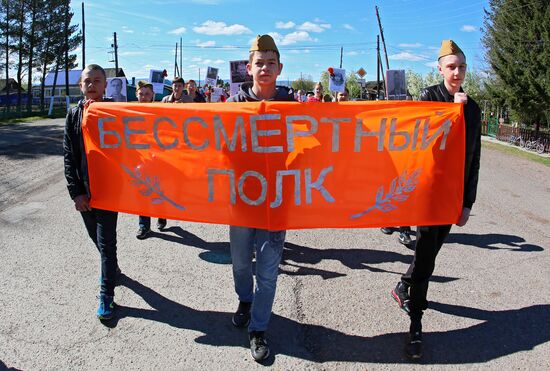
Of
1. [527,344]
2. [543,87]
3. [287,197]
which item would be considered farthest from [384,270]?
[543,87]

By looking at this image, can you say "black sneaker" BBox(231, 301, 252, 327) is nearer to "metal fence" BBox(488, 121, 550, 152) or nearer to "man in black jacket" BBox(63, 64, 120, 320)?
"man in black jacket" BBox(63, 64, 120, 320)

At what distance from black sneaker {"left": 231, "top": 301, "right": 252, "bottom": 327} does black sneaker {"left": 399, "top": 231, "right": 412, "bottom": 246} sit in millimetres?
2666

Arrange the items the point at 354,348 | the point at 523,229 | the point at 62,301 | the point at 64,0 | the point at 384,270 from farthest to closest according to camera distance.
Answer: the point at 64,0
the point at 523,229
the point at 384,270
the point at 62,301
the point at 354,348

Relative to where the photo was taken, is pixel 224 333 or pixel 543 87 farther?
pixel 543 87

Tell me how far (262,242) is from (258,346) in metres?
0.72

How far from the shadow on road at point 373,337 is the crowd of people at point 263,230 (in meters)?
0.12

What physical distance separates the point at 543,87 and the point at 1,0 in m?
38.6

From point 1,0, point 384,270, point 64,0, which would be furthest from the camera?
point 64,0

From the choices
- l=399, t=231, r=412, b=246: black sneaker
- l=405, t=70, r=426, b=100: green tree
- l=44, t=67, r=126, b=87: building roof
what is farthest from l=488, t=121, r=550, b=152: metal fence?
l=44, t=67, r=126, b=87: building roof

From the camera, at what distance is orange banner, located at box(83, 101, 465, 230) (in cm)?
318

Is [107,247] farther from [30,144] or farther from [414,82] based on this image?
[414,82]

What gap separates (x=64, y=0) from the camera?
40156 mm

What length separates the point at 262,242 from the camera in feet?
10.2

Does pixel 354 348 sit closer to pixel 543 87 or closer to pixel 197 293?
pixel 197 293
